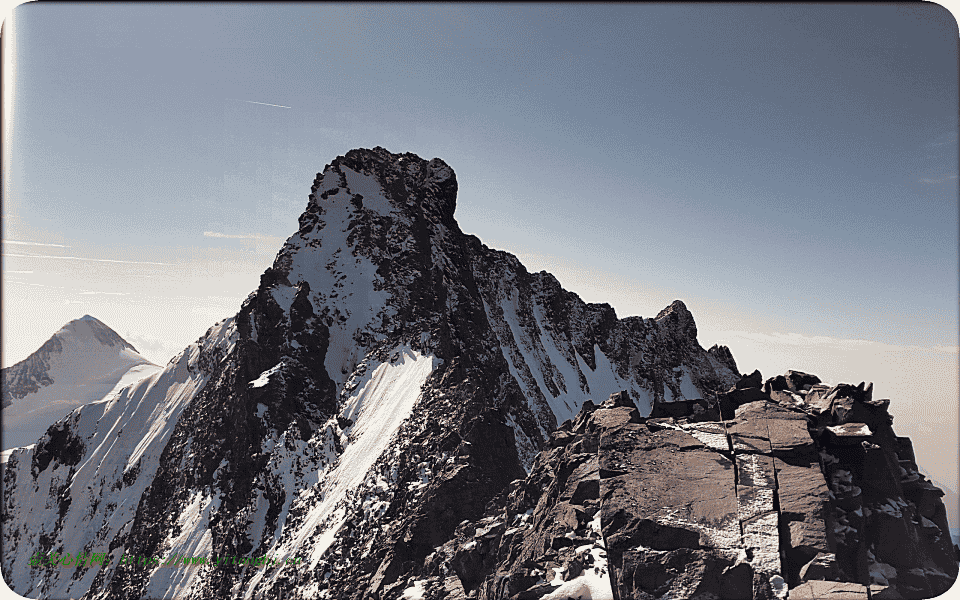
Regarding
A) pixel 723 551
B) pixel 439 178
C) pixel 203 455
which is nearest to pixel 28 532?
pixel 203 455

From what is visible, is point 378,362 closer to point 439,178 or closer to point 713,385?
point 439,178

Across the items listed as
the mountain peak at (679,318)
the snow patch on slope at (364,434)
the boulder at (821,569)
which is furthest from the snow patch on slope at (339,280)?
the mountain peak at (679,318)

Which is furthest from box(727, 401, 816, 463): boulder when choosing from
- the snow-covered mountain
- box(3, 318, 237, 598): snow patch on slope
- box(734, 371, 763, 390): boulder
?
the snow-covered mountain

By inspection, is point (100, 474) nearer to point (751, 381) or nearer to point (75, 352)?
point (751, 381)

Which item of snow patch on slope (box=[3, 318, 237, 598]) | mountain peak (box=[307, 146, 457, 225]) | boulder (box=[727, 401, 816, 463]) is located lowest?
snow patch on slope (box=[3, 318, 237, 598])

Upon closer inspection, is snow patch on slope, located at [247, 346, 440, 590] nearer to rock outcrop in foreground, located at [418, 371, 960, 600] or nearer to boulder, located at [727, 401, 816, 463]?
rock outcrop in foreground, located at [418, 371, 960, 600]
